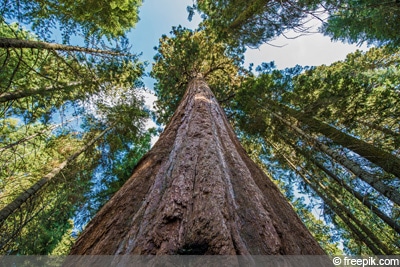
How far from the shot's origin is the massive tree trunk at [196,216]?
42.5 inches

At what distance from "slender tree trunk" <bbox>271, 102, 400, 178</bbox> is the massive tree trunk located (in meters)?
4.20

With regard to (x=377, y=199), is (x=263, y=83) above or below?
above

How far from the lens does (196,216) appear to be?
120 centimetres

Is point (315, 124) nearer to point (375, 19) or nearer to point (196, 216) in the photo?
point (375, 19)

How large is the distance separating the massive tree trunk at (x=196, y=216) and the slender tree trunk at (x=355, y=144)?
4203 mm

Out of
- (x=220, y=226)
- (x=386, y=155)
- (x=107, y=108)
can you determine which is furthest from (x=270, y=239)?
(x=107, y=108)

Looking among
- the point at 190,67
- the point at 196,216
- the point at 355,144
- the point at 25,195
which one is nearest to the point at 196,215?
the point at 196,216

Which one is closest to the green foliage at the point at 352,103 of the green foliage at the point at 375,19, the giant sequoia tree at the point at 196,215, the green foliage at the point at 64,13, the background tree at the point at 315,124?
the background tree at the point at 315,124

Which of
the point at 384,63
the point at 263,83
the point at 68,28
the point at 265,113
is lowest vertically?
the point at 265,113

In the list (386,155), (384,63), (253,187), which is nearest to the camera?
(253,187)

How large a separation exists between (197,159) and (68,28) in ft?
20.8

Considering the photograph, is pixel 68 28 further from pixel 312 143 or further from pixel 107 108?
pixel 312 143

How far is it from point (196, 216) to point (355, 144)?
19.8 ft

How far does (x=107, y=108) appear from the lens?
23.1ft
